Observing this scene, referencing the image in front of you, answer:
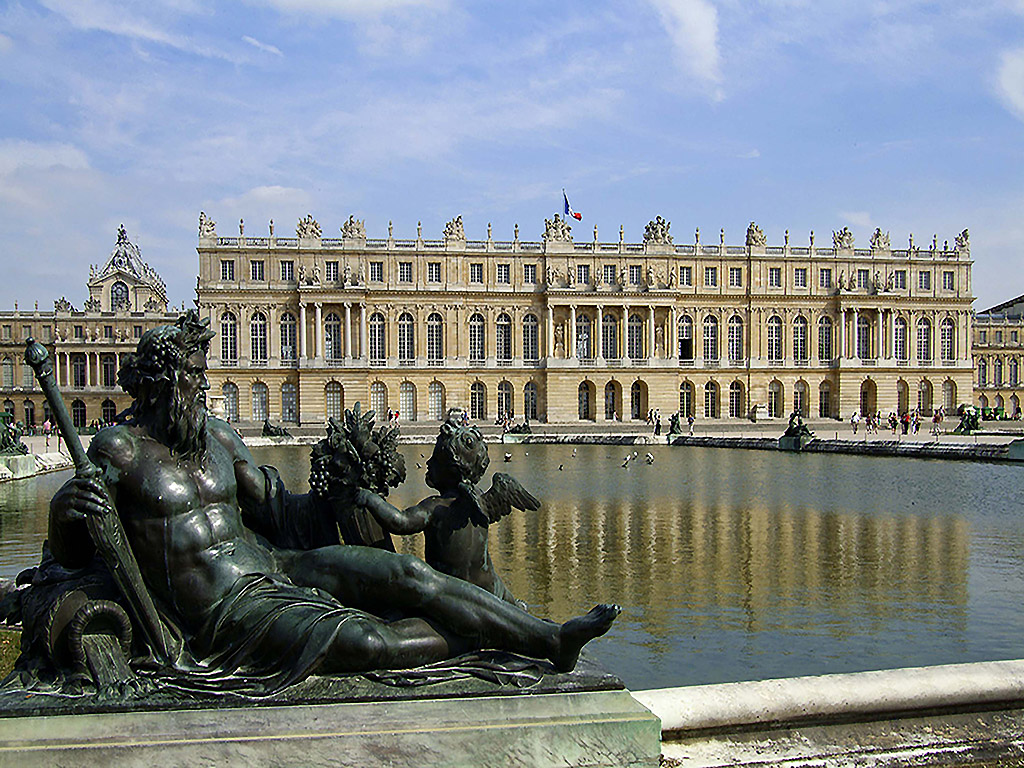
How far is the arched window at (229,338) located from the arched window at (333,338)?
18.8ft

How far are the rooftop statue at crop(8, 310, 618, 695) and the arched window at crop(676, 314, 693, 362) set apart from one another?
61794 mm

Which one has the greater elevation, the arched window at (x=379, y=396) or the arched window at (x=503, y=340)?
the arched window at (x=503, y=340)

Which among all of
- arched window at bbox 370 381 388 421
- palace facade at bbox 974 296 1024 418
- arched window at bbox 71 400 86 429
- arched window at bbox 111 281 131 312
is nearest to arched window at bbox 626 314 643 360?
arched window at bbox 370 381 388 421

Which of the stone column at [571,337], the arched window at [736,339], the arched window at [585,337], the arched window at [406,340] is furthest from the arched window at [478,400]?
Result: the arched window at [736,339]

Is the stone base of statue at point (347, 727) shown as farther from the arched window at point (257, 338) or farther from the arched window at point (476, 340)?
the arched window at point (476, 340)

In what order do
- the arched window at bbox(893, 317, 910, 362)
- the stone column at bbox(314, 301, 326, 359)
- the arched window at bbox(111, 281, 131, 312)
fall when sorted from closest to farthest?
the stone column at bbox(314, 301, 326, 359) < the arched window at bbox(893, 317, 910, 362) < the arched window at bbox(111, 281, 131, 312)

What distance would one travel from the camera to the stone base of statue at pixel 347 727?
3373 mm

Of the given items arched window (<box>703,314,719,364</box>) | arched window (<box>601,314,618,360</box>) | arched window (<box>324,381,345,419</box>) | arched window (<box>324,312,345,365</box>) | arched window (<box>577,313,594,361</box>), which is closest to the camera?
arched window (<box>324,381,345,419</box>)

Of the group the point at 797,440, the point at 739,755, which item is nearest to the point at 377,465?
the point at 739,755

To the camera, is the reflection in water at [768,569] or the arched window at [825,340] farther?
the arched window at [825,340]

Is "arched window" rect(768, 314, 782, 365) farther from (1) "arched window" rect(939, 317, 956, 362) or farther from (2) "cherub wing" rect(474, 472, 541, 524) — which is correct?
(2) "cherub wing" rect(474, 472, 541, 524)

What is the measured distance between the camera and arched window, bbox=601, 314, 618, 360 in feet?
208

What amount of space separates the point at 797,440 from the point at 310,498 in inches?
1353

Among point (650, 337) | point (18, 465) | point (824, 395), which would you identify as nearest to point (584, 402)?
point (650, 337)
